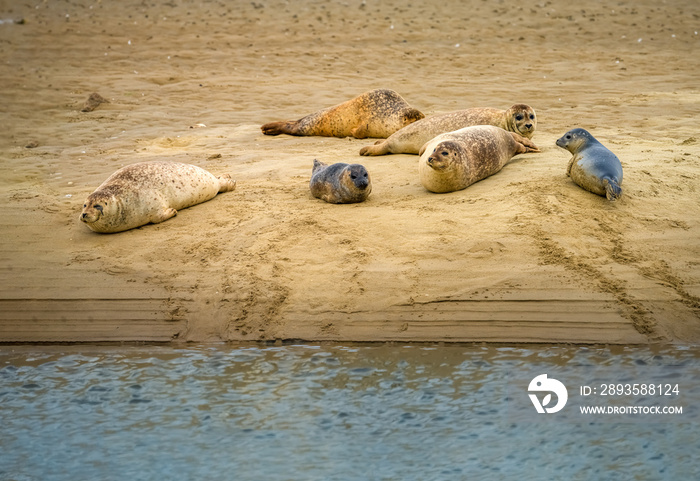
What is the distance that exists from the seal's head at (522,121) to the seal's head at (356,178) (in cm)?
211

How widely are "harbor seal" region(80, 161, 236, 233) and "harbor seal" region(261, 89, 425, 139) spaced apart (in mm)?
2272

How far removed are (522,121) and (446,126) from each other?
689 mm

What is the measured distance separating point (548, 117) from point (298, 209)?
3.96 meters

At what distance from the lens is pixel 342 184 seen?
17.9 feet

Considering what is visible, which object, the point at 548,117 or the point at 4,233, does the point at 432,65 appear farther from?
the point at 4,233

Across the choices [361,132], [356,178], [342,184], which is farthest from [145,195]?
[361,132]

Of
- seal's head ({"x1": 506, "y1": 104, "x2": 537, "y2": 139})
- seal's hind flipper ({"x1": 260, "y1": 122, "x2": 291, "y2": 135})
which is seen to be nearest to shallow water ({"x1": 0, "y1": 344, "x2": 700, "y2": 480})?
seal's head ({"x1": 506, "y1": 104, "x2": 537, "y2": 139})

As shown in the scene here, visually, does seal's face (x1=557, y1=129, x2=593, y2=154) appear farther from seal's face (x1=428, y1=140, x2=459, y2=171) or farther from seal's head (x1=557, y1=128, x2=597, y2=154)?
seal's face (x1=428, y1=140, x2=459, y2=171)

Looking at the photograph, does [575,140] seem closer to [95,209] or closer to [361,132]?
[361,132]

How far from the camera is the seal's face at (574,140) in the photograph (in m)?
5.58

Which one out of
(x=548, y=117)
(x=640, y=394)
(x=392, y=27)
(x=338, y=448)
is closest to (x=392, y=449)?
(x=338, y=448)

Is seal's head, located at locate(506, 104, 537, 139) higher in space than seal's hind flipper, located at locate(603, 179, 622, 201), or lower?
higher

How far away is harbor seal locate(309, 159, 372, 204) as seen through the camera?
5391 millimetres

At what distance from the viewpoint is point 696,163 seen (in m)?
5.79
